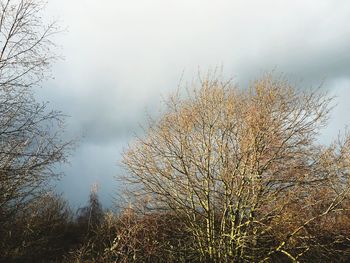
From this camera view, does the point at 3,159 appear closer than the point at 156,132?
Yes

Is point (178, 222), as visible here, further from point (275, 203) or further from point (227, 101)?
point (227, 101)

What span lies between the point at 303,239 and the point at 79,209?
17.6 metres

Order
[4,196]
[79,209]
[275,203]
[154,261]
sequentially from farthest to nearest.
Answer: [79,209]
[154,261]
[275,203]
[4,196]

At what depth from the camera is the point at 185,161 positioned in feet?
40.3

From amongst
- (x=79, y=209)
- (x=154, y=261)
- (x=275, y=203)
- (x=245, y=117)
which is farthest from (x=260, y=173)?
(x=79, y=209)

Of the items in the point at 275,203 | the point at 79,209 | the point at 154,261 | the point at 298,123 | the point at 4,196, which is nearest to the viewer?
the point at 4,196

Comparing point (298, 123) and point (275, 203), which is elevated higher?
point (298, 123)

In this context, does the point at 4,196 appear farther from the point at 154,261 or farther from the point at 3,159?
the point at 154,261

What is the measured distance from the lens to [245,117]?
483 inches

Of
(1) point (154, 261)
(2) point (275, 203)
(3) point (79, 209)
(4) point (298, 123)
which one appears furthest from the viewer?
(3) point (79, 209)

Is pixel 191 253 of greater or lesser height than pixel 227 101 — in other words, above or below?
below

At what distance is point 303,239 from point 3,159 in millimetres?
8997

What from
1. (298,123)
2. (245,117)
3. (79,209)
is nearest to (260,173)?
(245,117)

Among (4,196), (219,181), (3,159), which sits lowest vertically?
(4,196)
